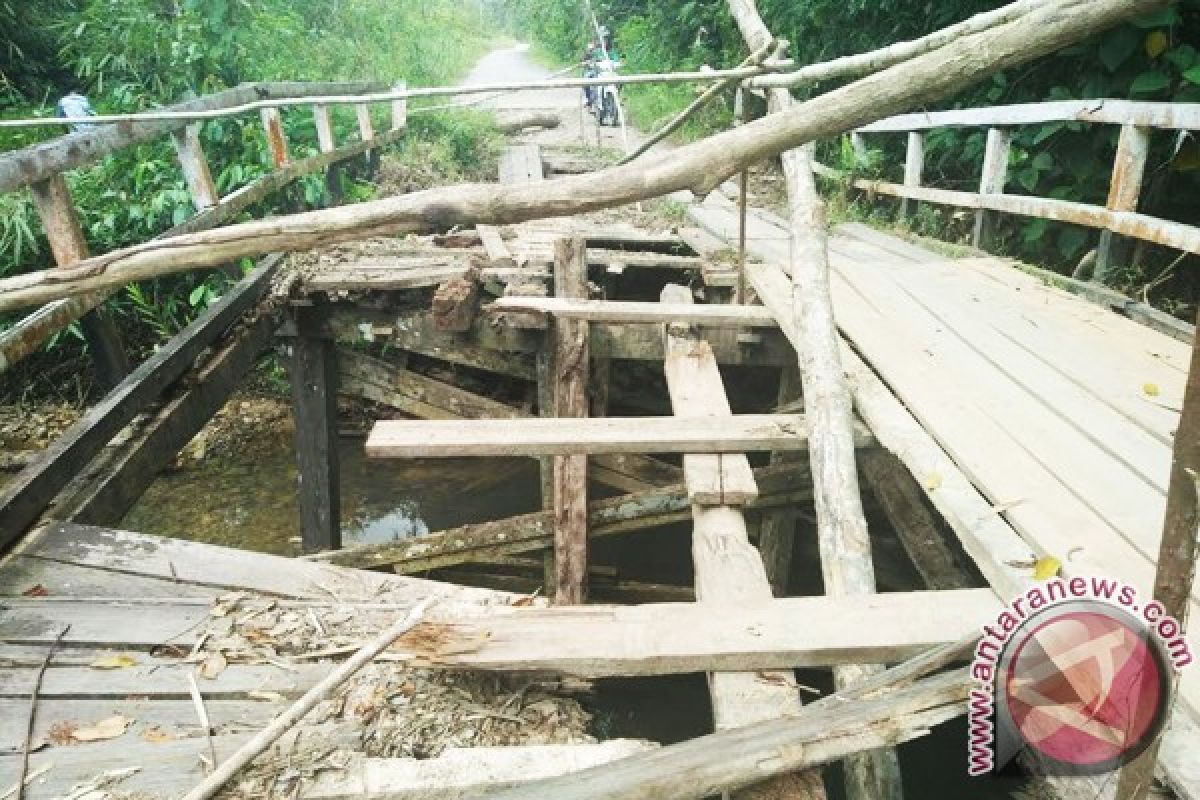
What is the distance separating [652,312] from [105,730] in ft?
9.27

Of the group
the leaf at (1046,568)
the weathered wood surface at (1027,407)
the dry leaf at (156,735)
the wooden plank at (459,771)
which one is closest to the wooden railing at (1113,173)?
the weathered wood surface at (1027,407)

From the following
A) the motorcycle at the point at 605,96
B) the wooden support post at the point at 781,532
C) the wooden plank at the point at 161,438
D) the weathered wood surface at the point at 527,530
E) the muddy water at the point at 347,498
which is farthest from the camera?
the motorcycle at the point at 605,96

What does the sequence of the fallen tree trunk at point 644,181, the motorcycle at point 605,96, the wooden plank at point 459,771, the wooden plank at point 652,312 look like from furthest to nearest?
the motorcycle at point 605,96, the wooden plank at point 652,312, the wooden plank at point 459,771, the fallen tree trunk at point 644,181

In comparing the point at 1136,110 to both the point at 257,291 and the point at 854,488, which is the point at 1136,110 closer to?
the point at 854,488

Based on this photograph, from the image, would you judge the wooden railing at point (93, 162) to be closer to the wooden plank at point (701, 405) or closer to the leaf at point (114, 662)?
the leaf at point (114, 662)

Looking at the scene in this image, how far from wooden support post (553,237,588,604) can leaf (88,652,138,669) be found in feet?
7.46

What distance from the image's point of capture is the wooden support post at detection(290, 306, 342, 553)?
5145 millimetres

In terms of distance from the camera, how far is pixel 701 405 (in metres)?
3.43

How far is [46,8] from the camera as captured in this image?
10.5m

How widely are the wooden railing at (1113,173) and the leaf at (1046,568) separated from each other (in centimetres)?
227

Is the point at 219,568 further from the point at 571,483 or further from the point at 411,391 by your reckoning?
the point at 411,391

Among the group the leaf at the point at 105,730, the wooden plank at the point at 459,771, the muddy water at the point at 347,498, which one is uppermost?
the wooden plank at the point at 459,771

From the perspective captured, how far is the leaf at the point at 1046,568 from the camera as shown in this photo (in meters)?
2.02

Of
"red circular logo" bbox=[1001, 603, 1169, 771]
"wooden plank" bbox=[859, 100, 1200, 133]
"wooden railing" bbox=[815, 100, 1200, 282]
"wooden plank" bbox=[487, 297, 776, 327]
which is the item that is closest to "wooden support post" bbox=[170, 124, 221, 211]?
"wooden plank" bbox=[487, 297, 776, 327]
